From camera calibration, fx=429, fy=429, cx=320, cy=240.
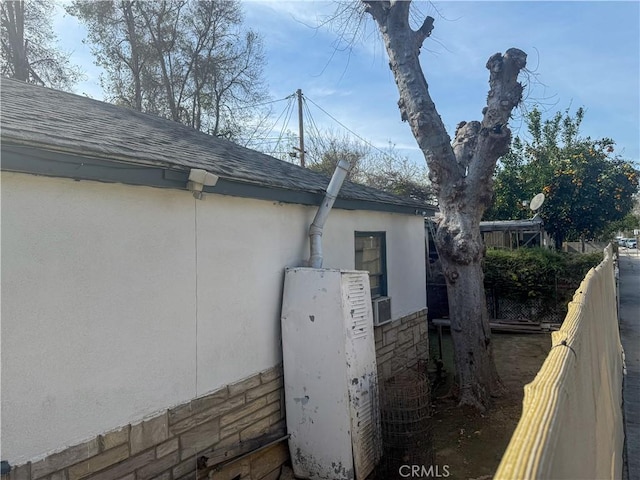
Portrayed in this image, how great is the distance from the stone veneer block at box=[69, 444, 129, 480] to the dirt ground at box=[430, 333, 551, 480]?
3.33 meters

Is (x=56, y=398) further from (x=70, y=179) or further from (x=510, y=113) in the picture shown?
(x=510, y=113)

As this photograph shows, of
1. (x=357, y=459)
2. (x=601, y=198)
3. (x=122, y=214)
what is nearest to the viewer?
(x=122, y=214)

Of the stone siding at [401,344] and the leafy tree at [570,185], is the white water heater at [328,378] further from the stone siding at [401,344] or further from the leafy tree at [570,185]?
the leafy tree at [570,185]

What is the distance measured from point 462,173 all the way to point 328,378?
388cm

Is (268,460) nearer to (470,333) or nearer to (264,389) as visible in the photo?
(264,389)

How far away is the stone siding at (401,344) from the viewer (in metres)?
6.64

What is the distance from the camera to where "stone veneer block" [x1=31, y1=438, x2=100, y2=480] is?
265 cm

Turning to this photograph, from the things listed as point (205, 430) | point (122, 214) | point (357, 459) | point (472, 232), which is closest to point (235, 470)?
point (205, 430)

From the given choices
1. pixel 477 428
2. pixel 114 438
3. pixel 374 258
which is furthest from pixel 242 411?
pixel 374 258

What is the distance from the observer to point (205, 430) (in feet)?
12.5

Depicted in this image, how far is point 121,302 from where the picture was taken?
10.4 ft

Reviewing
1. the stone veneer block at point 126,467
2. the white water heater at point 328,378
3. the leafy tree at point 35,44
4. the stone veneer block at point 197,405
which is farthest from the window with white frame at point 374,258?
the leafy tree at point 35,44

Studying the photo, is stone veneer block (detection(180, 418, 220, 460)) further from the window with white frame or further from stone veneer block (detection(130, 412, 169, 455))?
the window with white frame

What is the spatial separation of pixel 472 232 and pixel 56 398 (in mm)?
5396
